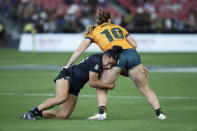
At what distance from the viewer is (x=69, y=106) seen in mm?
9617

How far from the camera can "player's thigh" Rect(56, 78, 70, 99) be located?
9.33m

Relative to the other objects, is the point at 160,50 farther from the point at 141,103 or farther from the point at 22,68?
the point at 141,103

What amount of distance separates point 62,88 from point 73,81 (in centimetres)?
25

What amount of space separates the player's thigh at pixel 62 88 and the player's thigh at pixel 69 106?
24cm

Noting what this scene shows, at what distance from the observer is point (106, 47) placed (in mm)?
9398

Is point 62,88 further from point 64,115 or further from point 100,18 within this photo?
point 100,18

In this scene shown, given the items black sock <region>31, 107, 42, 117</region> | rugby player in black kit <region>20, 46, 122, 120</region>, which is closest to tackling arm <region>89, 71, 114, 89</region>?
rugby player in black kit <region>20, 46, 122, 120</region>

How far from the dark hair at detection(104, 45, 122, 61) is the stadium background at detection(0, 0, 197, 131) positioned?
1.17 m

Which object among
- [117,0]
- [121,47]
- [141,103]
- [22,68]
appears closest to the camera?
[121,47]

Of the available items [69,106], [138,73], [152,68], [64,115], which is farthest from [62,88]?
[152,68]

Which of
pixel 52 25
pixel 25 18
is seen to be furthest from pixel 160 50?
pixel 25 18

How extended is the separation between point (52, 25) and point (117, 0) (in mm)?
6007

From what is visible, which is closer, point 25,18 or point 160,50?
Result: point 160,50

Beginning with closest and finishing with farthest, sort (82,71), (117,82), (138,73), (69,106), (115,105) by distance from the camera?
(138,73) → (82,71) → (69,106) → (115,105) → (117,82)
